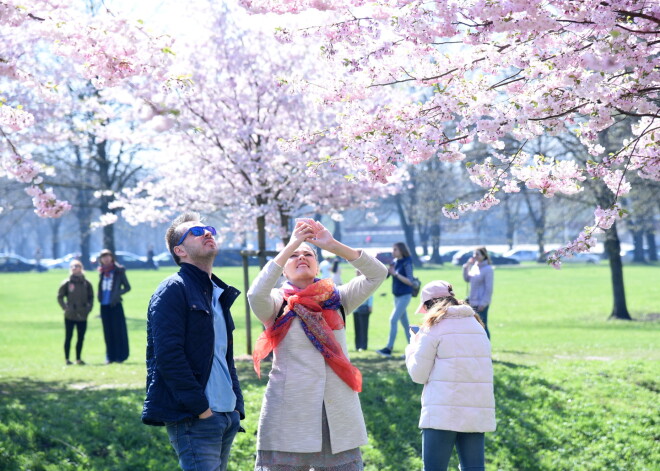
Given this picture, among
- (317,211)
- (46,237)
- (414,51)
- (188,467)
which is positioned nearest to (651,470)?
(414,51)

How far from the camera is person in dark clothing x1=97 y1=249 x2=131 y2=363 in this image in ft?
48.1

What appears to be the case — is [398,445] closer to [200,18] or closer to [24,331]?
[200,18]

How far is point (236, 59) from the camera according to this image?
1515cm

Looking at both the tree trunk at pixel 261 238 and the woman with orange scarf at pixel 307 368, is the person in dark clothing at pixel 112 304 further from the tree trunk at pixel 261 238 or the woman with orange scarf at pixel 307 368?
the woman with orange scarf at pixel 307 368

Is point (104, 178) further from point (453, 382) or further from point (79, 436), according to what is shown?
point (453, 382)

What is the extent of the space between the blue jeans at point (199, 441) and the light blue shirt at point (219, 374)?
2.6 inches

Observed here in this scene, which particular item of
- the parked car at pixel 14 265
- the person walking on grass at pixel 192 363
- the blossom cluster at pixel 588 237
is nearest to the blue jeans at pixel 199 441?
the person walking on grass at pixel 192 363

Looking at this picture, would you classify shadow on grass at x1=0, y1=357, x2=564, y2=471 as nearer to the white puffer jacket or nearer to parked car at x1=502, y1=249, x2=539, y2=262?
the white puffer jacket

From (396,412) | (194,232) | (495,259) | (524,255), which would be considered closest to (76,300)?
(396,412)

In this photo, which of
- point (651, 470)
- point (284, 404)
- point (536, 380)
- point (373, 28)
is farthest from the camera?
point (536, 380)

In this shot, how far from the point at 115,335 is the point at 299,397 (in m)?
10.4

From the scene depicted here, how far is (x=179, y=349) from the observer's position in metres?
4.32

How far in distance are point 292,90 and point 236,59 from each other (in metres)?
7.21

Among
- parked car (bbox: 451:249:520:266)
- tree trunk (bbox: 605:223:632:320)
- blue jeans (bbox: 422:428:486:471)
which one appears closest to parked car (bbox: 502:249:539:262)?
parked car (bbox: 451:249:520:266)
